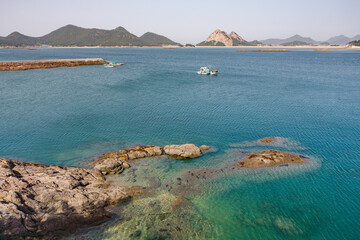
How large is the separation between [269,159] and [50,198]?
23326 millimetres

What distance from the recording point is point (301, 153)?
29156 millimetres

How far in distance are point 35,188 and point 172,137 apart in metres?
18.8

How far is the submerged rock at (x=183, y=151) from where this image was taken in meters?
28.4

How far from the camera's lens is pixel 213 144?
105ft

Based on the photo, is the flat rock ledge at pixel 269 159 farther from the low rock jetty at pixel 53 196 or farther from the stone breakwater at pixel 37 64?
the stone breakwater at pixel 37 64

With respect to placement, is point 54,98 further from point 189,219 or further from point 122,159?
point 189,219

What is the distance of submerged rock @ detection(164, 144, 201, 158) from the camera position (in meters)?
28.4

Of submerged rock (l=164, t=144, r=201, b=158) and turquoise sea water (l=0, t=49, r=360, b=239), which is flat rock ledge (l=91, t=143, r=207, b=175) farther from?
turquoise sea water (l=0, t=49, r=360, b=239)

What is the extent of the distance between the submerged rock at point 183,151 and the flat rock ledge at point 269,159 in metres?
5.37

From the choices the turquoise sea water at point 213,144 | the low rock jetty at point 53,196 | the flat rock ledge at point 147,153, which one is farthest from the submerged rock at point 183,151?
the low rock jetty at point 53,196

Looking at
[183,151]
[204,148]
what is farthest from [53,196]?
[204,148]

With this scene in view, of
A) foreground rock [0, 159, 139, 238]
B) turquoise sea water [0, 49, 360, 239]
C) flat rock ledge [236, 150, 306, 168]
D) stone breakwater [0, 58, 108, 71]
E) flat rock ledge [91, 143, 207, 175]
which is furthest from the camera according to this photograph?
stone breakwater [0, 58, 108, 71]

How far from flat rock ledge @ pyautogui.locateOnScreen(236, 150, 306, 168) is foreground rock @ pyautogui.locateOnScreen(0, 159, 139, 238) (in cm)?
1416

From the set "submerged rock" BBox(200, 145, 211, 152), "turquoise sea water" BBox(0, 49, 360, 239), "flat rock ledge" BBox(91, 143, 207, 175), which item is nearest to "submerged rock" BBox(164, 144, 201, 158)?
"flat rock ledge" BBox(91, 143, 207, 175)
